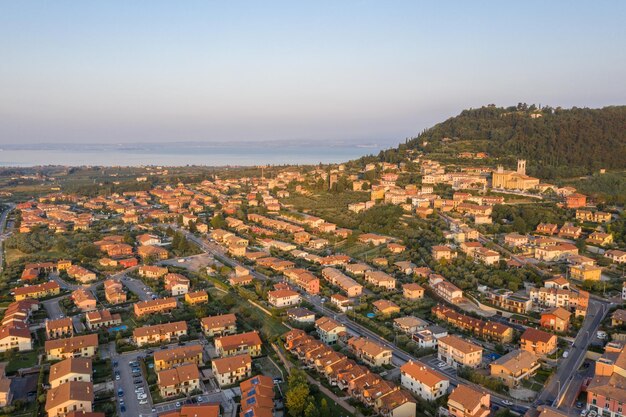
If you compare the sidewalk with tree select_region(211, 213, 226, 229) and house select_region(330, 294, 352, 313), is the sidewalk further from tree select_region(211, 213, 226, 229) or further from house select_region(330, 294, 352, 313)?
tree select_region(211, 213, 226, 229)

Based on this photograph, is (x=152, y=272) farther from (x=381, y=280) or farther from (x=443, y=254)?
(x=443, y=254)

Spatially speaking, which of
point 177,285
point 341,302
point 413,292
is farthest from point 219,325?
point 413,292

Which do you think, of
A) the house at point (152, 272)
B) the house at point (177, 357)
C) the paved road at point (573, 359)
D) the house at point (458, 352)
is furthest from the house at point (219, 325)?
the paved road at point (573, 359)

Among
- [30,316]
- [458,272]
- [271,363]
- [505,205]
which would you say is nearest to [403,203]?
[505,205]

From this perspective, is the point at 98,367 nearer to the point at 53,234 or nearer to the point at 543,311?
the point at 543,311

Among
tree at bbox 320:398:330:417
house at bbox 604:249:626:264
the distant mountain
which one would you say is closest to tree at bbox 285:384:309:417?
tree at bbox 320:398:330:417
